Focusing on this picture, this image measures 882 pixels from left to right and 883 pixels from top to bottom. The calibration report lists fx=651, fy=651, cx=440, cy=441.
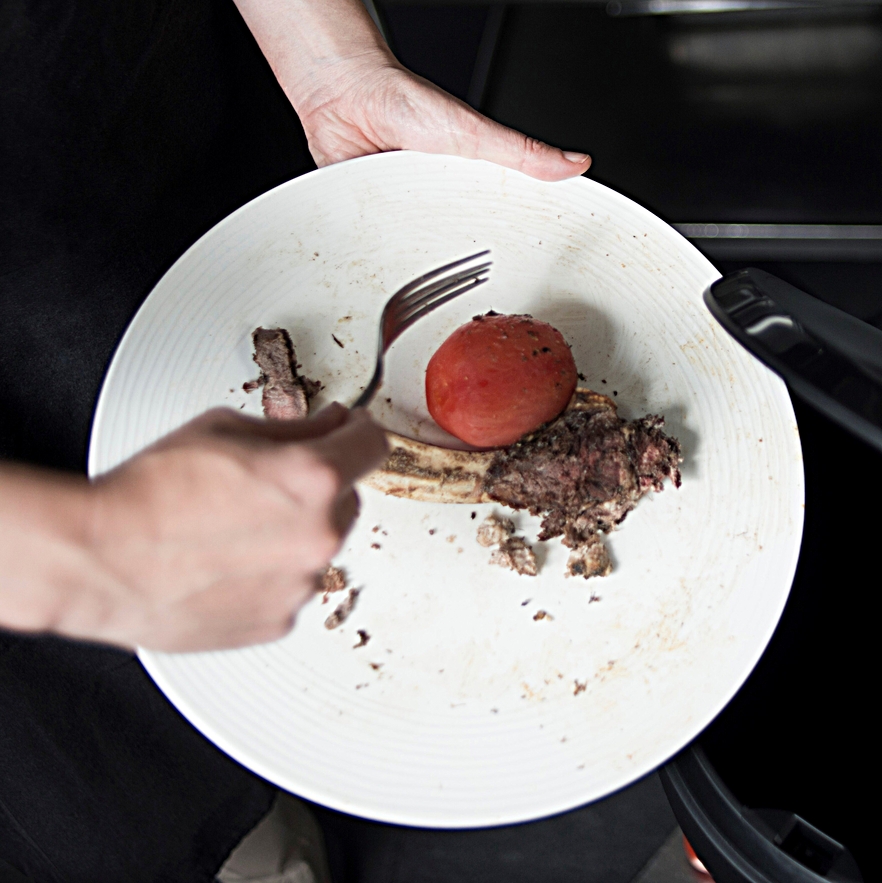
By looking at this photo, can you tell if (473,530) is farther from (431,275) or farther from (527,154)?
(527,154)

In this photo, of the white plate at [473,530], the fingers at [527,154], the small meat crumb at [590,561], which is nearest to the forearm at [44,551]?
the white plate at [473,530]

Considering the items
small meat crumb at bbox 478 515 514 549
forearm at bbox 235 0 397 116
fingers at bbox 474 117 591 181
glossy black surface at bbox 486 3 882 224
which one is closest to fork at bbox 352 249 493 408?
fingers at bbox 474 117 591 181

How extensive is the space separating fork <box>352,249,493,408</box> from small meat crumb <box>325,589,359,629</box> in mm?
239

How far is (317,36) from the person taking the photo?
2.86 feet

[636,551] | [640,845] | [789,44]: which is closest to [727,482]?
[636,551]

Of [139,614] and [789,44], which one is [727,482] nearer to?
[139,614]

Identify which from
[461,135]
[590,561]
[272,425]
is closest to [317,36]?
[461,135]

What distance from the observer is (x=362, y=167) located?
798mm

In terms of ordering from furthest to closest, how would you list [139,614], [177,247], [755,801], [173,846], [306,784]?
[173,846]
[177,247]
[755,801]
[306,784]
[139,614]

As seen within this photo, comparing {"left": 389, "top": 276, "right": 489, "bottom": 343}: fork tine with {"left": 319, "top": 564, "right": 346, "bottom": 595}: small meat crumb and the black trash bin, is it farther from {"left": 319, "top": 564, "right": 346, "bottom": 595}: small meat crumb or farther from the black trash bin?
the black trash bin

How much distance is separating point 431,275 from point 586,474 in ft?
0.99

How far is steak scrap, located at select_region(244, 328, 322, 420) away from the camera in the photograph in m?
0.74

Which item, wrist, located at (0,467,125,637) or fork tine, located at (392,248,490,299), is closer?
wrist, located at (0,467,125,637)

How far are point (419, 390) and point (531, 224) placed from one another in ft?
0.81
